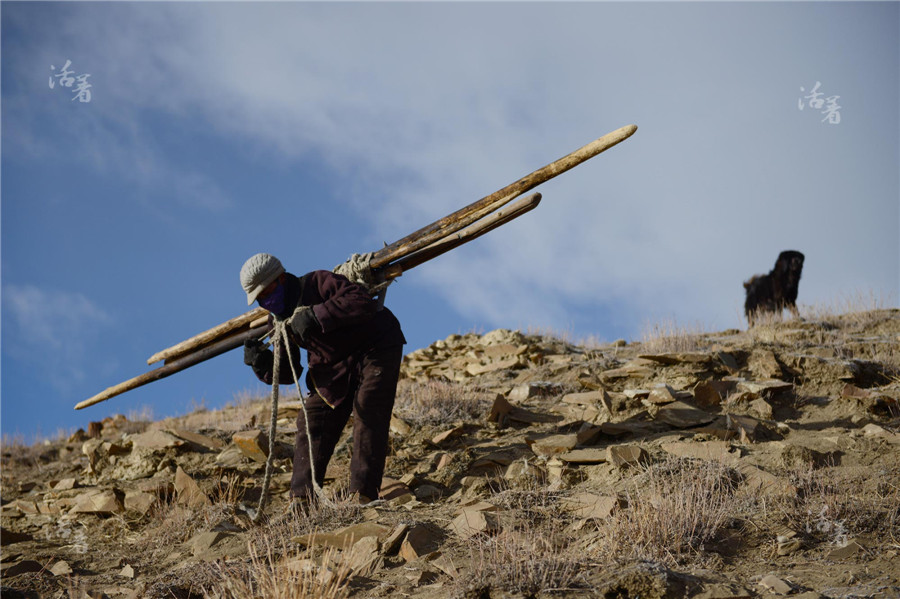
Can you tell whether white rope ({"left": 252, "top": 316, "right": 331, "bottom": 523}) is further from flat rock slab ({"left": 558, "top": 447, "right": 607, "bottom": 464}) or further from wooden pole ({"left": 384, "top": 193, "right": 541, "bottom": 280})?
flat rock slab ({"left": 558, "top": 447, "right": 607, "bottom": 464})

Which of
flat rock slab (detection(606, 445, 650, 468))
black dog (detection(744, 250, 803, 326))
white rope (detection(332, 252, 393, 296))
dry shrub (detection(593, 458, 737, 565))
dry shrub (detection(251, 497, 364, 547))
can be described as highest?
black dog (detection(744, 250, 803, 326))

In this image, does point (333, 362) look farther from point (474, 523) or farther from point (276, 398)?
point (474, 523)

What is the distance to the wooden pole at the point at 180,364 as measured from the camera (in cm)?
676

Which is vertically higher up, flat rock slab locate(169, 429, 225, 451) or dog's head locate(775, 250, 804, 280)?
dog's head locate(775, 250, 804, 280)

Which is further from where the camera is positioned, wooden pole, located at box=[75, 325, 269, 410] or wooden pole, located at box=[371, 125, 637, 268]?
wooden pole, located at box=[75, 325, 269, 410]

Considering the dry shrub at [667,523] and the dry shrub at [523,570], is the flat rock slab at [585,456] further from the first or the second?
the dry shrub at [523,570]

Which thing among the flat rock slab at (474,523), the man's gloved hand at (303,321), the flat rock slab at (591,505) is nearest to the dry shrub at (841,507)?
the flat rock slab at (591,505)

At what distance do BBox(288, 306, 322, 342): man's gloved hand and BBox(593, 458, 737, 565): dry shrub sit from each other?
2.53m

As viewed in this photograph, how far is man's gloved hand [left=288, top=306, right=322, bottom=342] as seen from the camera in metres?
5.56

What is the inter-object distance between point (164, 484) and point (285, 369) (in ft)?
7.89

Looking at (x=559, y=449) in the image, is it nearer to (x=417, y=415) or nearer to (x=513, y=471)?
(x=513, y=471)

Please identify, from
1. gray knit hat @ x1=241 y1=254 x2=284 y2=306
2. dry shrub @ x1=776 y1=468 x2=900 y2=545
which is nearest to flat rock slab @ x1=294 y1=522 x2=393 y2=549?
gray knit hat @ x1=241 y1=254 x2=284 y2=306

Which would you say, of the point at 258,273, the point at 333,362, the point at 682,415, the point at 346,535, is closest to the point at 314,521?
the point at 346,535

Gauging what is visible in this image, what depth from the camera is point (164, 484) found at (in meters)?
7.47
